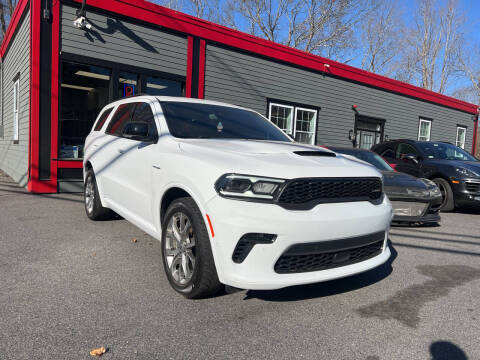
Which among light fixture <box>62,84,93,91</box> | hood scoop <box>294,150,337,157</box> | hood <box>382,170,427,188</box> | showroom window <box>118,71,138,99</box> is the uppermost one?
showroom window <box>118,71,138,99</box>

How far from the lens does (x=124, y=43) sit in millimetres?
8570

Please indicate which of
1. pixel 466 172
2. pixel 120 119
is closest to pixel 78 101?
pixel 120 119

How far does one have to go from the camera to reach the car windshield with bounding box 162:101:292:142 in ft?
12.1

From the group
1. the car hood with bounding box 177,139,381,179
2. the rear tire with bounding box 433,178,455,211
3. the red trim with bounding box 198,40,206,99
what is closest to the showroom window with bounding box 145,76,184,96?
the red trim with bounding box 198,40,206,99

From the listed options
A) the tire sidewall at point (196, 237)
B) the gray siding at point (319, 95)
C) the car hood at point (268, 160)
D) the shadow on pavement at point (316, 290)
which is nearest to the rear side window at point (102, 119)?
the car hood at point (268, 160)

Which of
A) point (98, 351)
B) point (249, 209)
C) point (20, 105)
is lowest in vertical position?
point (98, 351)

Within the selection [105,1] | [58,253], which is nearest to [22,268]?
[58,253]

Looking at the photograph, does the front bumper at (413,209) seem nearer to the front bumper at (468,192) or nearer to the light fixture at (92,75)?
the front bumper at (468,192)

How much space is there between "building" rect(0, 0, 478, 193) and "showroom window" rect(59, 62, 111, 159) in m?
0.02

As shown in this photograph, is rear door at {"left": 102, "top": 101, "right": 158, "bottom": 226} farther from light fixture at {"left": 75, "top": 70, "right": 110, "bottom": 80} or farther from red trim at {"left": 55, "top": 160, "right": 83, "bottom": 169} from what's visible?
light fixture at {"left": 75, "top": 70, "right": 110, "bottom": 80}

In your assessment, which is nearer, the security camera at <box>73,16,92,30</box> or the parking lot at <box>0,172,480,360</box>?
the parking lot at <box>0,172,480,360</box>

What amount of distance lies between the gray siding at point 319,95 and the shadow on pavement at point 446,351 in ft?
28.2

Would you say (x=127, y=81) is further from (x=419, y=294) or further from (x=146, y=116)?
(x=419, y=294)

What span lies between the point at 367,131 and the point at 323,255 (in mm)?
13517
